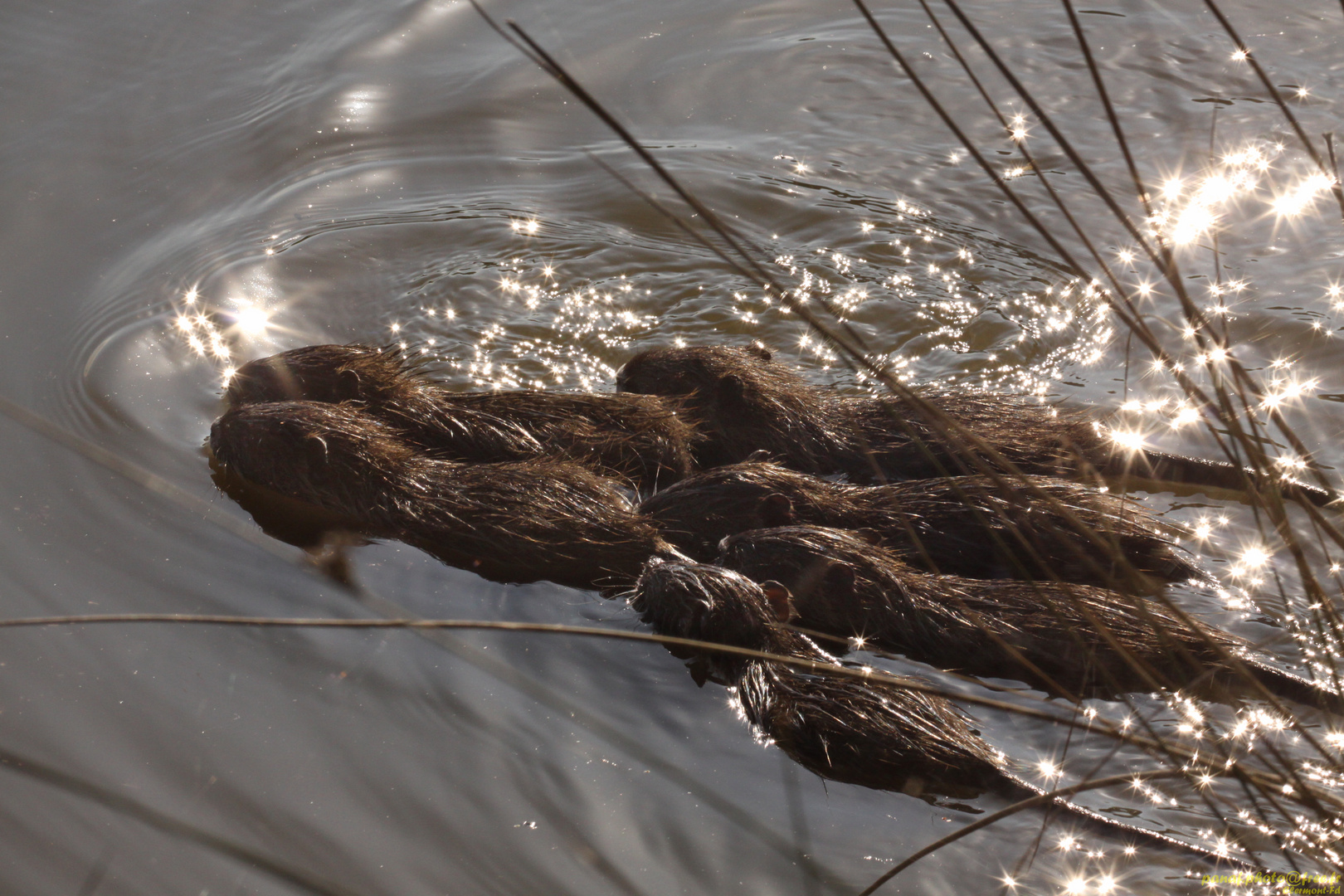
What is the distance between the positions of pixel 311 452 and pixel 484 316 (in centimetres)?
157

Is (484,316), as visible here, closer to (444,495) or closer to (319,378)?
(319,378)

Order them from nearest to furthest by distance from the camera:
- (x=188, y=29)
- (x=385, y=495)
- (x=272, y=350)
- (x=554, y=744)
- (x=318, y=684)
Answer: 1. (x=554, y=744)
2. (x=318, y=684)
3. (x=385, y=495)
4. (x=272, y=350)
5. (x=188, y=29)

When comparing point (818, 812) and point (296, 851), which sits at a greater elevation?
point (296, 851)

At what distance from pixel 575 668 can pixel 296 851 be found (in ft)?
3.42

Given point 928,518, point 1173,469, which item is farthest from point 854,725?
point 1173,469

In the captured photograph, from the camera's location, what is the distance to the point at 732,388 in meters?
5.14

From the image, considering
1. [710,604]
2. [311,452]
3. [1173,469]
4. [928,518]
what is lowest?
[1173,469]

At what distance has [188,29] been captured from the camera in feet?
25.9

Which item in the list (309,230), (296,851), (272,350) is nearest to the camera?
(296,851)

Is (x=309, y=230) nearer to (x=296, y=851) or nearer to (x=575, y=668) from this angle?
(x=575, y=668)

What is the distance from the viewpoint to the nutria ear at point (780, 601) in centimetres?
384

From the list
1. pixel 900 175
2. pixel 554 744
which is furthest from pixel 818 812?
pixel 900 175

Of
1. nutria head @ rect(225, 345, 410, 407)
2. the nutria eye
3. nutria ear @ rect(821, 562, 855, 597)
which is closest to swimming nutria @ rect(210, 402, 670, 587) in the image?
the nutria eye

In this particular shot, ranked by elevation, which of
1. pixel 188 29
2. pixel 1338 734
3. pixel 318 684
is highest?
pixel 188 29
